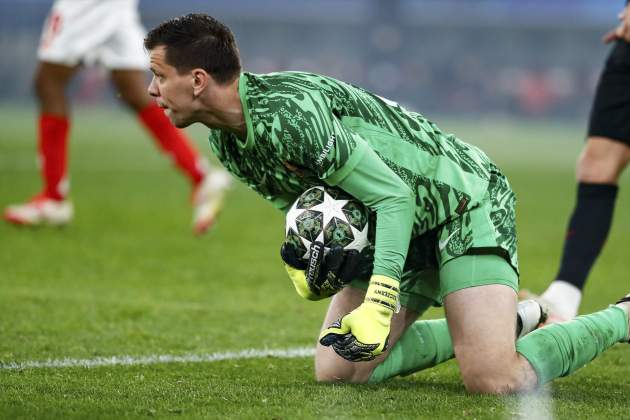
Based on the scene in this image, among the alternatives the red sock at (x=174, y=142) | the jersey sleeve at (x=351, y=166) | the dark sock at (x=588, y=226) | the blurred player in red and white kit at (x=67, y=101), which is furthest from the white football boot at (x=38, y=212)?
the jersey sleeve at (x=351, y=166)

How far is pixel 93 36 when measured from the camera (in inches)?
358

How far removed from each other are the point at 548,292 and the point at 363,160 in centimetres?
210

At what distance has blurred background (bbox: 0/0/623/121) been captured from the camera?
3934cm

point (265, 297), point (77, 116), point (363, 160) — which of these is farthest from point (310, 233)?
point (77, 116)

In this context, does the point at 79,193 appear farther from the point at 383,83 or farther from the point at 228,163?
the point at 383,83

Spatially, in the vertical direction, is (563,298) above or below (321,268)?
below

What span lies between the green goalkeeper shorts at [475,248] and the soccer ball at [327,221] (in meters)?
0.41

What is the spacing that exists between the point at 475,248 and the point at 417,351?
55cm

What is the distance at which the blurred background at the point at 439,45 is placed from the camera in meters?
39.3

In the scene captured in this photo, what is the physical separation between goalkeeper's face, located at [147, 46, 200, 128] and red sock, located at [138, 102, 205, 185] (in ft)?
15.9

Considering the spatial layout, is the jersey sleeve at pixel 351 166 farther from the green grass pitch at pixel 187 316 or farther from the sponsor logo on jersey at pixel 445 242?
the green grass pitch at pixel 187 316

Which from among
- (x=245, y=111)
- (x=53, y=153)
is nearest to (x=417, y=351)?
(x=245, y=111)

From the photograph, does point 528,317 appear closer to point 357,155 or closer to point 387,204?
point 387,204

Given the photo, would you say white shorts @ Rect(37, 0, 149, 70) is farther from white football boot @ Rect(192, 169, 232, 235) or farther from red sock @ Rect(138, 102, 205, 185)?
white football boot @ Rect(192, 169, 232, 235)
